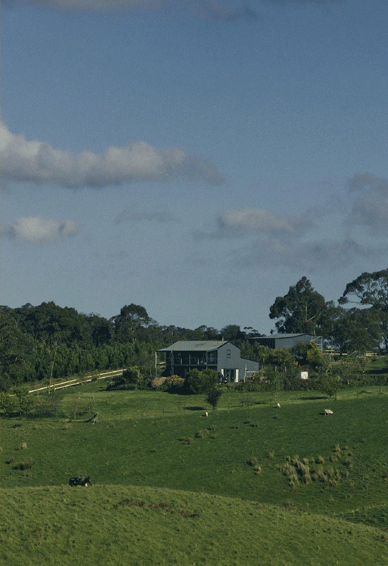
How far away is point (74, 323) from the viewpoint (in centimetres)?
17050

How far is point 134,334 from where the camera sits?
17912 centimetres

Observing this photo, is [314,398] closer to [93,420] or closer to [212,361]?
[93,420]

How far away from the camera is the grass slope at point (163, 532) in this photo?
41438 mm

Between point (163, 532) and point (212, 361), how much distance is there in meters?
77.1

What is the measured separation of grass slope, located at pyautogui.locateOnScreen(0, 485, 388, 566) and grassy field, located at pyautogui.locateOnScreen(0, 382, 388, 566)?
0.29ft

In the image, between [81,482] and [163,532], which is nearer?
[163,532]

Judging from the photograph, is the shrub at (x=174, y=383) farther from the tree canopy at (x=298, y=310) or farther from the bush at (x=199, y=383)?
the tree canopy at (x=298, y=310)

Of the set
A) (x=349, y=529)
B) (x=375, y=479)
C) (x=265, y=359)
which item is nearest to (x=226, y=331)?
(x=265, y=359)

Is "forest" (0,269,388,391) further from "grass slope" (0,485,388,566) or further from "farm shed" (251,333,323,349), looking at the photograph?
"grass slope" (0,485,388,566)

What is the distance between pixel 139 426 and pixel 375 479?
25177mm

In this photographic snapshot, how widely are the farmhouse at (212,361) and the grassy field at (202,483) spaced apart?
23678mm

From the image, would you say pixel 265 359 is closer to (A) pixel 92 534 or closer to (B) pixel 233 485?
(B) pixel 233 485

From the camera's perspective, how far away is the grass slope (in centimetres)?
4144

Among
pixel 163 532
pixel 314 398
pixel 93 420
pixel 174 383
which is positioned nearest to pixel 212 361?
pixel 174 383
